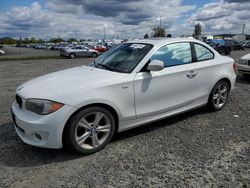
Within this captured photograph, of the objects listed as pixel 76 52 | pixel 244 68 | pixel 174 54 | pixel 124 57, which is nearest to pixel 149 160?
pixel 124 57

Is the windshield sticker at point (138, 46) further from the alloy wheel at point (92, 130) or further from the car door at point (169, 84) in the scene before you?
the alloy wheel at point (92, 130)

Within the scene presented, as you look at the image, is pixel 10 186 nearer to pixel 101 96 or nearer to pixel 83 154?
pixel 83 154

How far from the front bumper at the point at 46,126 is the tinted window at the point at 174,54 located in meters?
1.73

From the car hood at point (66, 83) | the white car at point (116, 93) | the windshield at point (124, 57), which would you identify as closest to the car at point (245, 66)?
the white car at point (116, 93)

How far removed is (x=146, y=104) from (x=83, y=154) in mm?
1221

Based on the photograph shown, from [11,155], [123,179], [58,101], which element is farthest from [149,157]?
[11,155]

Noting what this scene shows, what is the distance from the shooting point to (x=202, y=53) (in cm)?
455

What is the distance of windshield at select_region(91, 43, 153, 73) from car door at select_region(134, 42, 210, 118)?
20 cm

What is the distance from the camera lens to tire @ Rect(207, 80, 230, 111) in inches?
187

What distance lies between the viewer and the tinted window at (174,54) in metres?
3.93

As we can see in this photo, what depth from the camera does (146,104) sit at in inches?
144

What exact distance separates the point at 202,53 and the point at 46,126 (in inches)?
127

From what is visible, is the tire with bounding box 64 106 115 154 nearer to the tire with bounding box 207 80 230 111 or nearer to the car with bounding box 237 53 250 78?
the tire with bounding box 207 80 230 111

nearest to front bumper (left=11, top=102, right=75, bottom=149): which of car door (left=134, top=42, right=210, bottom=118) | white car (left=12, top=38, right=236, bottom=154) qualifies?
white car (left=12, top=38, right=236, bottom=154)
